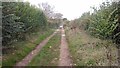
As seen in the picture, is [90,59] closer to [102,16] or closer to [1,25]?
[102,16]

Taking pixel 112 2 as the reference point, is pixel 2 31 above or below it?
below

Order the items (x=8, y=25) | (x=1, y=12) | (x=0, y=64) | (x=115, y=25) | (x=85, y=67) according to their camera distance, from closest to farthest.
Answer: (x=85, y=67)
(x=0, y=64)
(x=115, y=25)
(x=1, y=12)
(x=8, y=25)

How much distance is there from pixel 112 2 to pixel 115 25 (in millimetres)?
2020

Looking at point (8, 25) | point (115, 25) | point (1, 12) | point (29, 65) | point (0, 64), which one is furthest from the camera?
point (8, 25)

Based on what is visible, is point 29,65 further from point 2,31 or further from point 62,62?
point 2,31

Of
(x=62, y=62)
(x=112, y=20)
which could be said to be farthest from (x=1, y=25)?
(x=112, y=20)

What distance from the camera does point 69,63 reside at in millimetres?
14594

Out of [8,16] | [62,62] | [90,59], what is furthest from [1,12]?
[90,59]

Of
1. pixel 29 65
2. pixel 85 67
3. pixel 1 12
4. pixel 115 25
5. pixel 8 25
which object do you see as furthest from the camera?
pixel 8 25

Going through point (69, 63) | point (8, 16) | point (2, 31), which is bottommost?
point (69, 63)

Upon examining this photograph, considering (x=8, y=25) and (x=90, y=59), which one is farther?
(x=8, y=25)

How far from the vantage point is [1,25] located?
15875mm

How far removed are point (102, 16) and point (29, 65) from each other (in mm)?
6721

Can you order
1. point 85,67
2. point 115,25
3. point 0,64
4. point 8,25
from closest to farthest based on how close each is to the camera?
1. point 85,67
2. point 0,64
3. point 115,25
4. point 8,25
